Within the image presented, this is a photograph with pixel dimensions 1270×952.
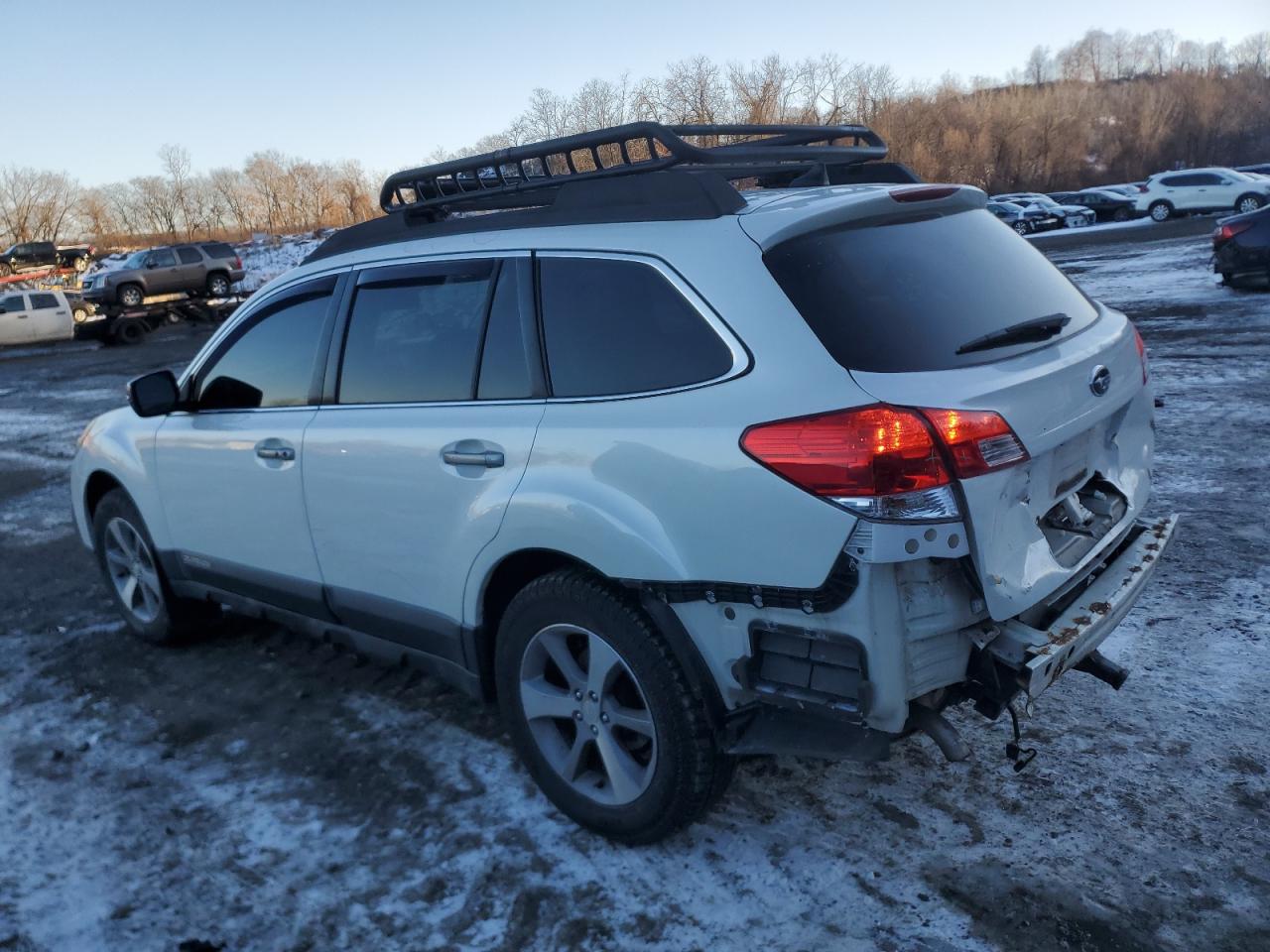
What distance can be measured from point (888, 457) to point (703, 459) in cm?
47

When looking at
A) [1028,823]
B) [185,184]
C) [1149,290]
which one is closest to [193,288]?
[1149,290]

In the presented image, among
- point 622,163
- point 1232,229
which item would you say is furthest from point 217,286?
point 622,163

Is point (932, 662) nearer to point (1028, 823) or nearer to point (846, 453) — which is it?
point (846, 453)

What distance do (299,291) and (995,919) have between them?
3225 millimetres

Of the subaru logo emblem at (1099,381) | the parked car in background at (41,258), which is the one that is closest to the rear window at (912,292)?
the subaru logo emblem at (1099,381)

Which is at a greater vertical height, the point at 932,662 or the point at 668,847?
the point at 932,662

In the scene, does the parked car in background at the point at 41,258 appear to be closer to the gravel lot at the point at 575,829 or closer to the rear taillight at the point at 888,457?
the gravel lot at the point at 575,829

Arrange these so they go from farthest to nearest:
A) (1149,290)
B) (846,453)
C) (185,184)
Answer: (185,184)
(1149,290)
(846,453)

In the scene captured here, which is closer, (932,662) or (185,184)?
(932,662)

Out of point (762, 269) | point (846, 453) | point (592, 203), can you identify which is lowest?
point (846, 453)

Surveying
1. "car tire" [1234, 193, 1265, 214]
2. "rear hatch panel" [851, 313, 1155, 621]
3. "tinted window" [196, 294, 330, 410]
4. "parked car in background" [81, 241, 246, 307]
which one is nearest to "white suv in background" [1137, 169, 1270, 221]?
"car tire" [1234, 193, 1265, 214]

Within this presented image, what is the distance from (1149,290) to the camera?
55.5 ft

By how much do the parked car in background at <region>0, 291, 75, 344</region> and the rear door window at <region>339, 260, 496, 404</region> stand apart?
29.2 metres

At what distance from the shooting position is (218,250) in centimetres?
3525
